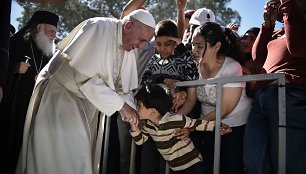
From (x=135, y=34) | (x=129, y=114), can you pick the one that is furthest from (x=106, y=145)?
(x=135, y=34)

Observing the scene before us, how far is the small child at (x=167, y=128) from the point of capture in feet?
10.5

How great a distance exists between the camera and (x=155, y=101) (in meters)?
3.27

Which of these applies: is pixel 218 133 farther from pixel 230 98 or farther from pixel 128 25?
pixel 128 25

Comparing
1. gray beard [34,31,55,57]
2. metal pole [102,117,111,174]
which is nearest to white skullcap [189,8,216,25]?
metal pole [102,117,111,174]

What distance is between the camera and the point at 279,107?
2512 mm

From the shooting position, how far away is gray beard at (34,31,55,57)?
16.5 ft

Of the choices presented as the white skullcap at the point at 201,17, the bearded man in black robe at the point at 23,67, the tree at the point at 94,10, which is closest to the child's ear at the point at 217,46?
the white skullcap at the point at 201,17

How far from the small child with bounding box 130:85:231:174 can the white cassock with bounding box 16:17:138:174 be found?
0.78 feet

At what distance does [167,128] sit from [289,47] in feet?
4.04

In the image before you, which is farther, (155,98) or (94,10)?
(94,10)

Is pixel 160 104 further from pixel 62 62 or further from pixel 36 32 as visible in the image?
pixel 36 32

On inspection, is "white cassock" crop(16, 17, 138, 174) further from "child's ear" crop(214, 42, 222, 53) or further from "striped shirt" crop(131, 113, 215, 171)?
"child's ear" crop(214, 42, 222, 53)

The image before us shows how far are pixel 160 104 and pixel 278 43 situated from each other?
1102mm

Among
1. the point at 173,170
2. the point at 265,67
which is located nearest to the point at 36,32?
the point at 173,170
